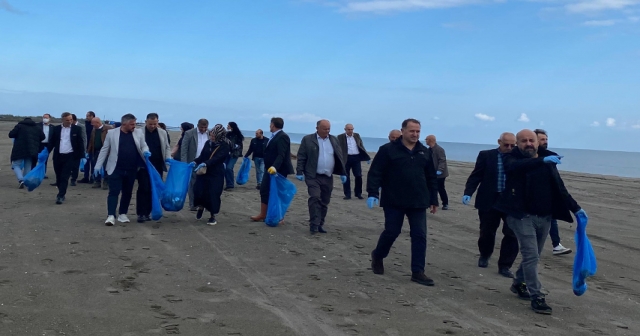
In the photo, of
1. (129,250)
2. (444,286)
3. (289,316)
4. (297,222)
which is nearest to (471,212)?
(297,222)

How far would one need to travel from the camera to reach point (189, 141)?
1281 centimetres

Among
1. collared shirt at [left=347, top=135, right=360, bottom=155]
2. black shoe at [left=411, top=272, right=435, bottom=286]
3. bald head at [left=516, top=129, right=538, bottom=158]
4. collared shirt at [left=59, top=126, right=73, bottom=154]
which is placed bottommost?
black shoe at [left=411, top=272, right=435, bottom=286]

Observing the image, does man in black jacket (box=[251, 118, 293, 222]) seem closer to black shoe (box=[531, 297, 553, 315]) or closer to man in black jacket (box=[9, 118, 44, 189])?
black shoe (box=[531, 297, 553, 315])

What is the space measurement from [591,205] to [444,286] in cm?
1207

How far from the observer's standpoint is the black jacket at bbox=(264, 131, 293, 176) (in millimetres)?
11180

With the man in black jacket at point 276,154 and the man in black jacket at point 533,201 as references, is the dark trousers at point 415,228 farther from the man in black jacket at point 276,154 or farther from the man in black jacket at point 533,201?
the man in black jacket at point 276,154

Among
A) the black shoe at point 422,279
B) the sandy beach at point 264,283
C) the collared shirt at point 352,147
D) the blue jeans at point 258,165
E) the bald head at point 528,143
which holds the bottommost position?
the sandy beach at point 264,283

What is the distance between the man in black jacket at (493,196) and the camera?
823 cm

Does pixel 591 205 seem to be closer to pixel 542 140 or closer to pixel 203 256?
pixel 542 140

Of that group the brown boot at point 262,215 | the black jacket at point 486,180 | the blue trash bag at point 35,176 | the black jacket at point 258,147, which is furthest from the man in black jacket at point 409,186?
the black jacket at point 258,147

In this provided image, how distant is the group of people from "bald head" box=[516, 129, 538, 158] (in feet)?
0.04

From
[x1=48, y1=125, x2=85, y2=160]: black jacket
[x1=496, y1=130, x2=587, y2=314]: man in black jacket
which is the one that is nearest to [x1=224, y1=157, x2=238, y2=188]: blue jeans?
[x1=48, y1=125, x2=85, y2=160]: black jacket

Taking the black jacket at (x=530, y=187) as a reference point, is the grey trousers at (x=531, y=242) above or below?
below

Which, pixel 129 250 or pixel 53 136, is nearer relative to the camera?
pixel 129 250
